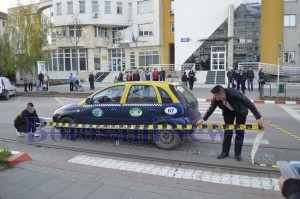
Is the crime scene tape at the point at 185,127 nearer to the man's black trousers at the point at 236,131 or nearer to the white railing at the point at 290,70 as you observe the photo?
the man's black trousers at the point at 236,131

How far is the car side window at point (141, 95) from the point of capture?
292 inches

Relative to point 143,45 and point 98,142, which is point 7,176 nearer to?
point 98,142

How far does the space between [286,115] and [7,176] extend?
34.5 ft

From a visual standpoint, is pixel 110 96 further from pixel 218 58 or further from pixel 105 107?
pixel 218 58

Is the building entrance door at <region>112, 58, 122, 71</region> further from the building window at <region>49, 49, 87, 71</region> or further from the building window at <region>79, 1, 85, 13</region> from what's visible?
the building window at <region>79, 1, 85, 13</region>

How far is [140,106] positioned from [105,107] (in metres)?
0.93

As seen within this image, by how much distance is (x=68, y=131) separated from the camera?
8.55 m

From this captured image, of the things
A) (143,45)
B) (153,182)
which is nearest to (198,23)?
(143,45)

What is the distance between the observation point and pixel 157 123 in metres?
7.29

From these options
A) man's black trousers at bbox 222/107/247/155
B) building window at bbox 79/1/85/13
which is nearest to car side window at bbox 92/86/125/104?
man's black trousers at bbox 222/107/247/155

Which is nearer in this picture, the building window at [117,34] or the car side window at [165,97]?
the car side window at [165,97]

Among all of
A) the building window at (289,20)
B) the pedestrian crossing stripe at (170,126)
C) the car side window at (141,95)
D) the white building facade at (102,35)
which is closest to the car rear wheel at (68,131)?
the pedestrian crossing stripe at (170,126)

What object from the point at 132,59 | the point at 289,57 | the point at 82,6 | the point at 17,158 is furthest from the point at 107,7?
the point at 17,158

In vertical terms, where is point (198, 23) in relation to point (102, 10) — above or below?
below
